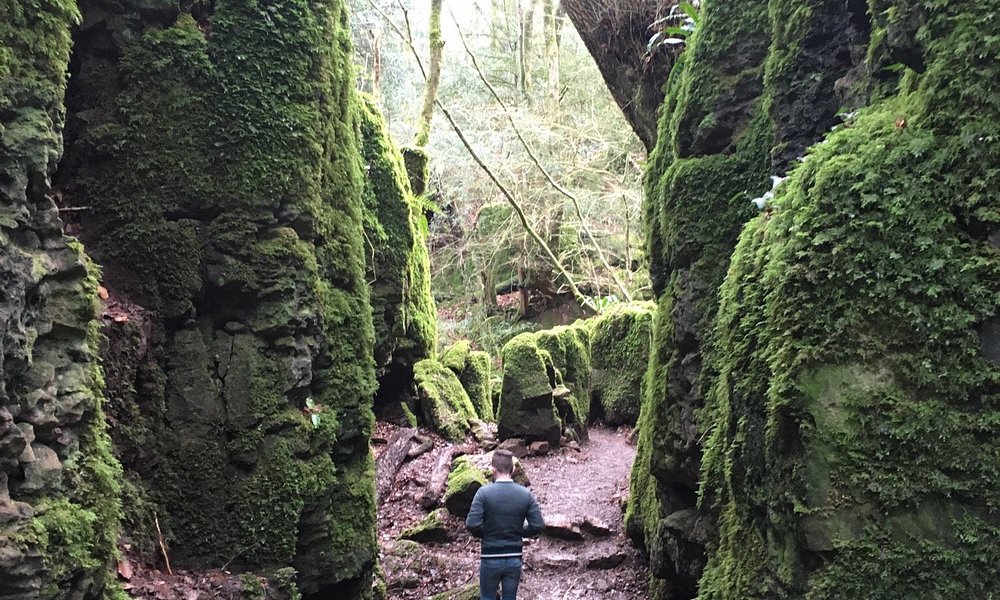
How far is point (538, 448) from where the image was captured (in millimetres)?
12367

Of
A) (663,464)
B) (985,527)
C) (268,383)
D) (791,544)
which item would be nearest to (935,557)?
(985,527)

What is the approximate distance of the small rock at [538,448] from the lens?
12344mm

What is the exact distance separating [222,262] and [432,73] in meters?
10.2

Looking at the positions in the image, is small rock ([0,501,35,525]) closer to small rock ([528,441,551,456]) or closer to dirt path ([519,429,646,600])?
dirt path ([519,429,646,600])

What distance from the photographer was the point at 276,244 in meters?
5.39

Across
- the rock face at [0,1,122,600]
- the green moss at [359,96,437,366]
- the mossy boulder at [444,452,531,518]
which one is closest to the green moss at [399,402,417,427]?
the green moss at [359,96,437,366]

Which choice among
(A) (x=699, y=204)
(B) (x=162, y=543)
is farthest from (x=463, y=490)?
(A) (x=699, y=204)

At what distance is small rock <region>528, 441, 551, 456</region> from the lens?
12344 millimetres

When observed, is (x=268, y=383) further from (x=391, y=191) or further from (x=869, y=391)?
(x=391, y=191)

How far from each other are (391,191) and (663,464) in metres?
6.83

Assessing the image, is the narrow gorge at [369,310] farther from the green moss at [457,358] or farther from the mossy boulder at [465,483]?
the green moss at [457,358]

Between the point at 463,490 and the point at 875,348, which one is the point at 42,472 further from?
the point at 463,490

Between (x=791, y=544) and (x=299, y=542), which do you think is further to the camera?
(x=299, y=542)

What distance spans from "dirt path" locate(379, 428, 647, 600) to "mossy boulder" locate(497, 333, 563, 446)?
151 centimetres
